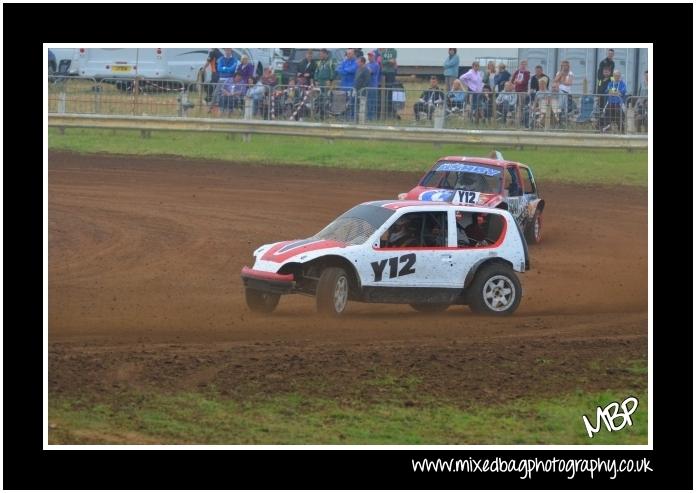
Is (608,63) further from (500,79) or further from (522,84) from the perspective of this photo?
(500,79)

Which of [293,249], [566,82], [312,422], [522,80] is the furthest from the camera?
[566,82]

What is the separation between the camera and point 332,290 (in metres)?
13.2

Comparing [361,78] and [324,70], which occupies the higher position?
[324,70]

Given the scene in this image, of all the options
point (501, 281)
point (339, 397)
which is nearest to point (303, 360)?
point (339, 397)

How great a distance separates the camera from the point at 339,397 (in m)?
10.7

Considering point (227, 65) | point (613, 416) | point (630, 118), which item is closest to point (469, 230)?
point (613, 416)

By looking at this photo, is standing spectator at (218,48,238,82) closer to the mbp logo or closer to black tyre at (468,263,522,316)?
black tyre at (468,263,522,316)

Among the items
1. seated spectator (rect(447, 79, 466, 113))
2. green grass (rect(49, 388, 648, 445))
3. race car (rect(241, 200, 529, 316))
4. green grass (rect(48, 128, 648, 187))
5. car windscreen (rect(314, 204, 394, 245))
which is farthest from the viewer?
green grass (rect(48, 128, 648, 187))

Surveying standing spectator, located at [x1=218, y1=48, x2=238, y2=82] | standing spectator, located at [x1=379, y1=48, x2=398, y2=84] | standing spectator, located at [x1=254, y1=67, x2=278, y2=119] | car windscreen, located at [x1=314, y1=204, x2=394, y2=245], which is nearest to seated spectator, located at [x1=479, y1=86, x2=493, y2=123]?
standing spectator, located at [x1=379, y1=48, x2=398, y2=84]

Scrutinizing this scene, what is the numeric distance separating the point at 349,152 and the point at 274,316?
52.7 feet

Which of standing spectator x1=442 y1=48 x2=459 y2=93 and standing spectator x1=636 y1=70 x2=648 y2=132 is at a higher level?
standing spectator x1=442 y1=48 x2=459 y2=93

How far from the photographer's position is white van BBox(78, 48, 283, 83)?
29781 millimetres

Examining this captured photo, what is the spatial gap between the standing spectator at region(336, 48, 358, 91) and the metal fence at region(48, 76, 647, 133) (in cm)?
14

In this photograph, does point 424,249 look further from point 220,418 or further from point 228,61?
point 228,61
